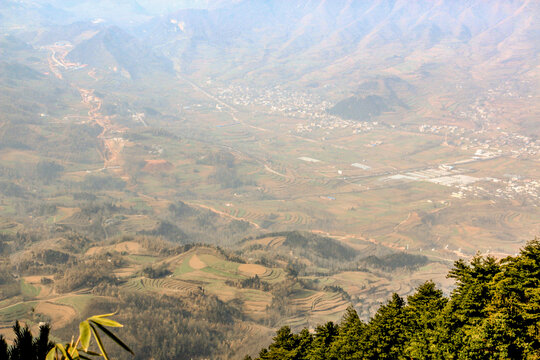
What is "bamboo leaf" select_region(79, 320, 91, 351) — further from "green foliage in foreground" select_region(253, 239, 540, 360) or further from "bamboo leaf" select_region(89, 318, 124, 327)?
"green foliage in foreground" select_region(253, 239, 540, 360)

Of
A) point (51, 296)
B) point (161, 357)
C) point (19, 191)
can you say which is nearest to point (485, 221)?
point (161, 357)

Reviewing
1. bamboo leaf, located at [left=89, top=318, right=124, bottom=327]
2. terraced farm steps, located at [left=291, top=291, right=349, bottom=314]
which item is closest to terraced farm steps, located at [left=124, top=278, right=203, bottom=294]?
terraced farm steps, located at [left=291, top=291, right=349, bottom=314]

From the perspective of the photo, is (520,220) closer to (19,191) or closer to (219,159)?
(219,159)

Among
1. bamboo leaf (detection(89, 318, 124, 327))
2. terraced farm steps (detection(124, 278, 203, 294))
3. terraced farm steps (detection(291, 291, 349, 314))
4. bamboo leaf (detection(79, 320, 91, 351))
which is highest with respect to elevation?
terraced farm steps (detection(124, 278, 203, 294))

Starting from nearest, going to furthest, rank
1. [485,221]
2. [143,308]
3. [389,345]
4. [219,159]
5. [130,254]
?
[389,345], [143,308], [130,254], [485,221], [219,159]

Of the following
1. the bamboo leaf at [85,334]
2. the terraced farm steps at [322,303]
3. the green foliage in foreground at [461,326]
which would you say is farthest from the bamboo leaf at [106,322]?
the terraced farm steps at [322,303]

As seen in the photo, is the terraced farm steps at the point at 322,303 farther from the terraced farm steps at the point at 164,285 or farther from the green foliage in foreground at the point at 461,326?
the green foliage in foreground at the point at 461,326

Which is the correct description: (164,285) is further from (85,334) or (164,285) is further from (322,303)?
(85,334)

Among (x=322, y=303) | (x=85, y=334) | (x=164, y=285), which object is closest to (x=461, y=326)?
(x=85, y=334)
